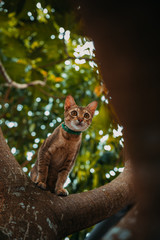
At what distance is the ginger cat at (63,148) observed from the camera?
7.96 feet

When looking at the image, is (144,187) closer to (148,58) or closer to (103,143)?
(148,58)

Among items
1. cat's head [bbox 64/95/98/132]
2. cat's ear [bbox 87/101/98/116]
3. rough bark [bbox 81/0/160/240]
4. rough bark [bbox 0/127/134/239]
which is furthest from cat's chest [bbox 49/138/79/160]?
rough bark [bbox 81/0/160/240]

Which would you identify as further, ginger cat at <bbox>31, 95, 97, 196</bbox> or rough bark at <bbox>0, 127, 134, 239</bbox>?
ginger cat at <bbox>31, 95, 97, 196</bbox>

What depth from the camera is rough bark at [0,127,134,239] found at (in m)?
1.57

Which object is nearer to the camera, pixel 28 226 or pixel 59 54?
pixel 28 226

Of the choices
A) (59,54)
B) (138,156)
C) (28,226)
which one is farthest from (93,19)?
(59,54)

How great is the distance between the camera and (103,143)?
3875 millimetres

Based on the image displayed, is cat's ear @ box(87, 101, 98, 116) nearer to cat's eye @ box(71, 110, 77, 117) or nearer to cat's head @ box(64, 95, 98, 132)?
cat's head @ box(64, 95, 98, 132)


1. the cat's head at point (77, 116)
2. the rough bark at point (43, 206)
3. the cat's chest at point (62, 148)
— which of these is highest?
the cat's head at point (77, 116)

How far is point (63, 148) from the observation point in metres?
2.53

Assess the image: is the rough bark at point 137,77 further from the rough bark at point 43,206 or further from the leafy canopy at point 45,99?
the leafy canopy at point 45,99

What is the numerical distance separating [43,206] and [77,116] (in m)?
0.92

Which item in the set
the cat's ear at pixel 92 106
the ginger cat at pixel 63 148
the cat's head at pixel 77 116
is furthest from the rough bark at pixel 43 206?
the cat's ear at pixel 92 106

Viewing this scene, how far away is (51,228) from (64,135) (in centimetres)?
105
